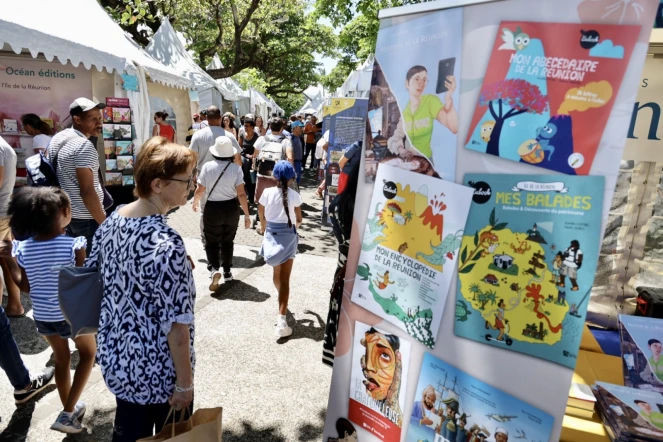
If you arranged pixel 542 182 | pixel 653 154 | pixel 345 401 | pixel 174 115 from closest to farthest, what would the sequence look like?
1. pixel 542 182
2. pixel 345 401
3. pixel 653 154
4. pixel 174 115

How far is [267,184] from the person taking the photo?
669cm

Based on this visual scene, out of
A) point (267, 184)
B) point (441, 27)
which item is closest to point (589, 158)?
point (441, 27)

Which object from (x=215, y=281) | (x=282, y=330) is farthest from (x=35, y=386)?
(x=215, y=281)

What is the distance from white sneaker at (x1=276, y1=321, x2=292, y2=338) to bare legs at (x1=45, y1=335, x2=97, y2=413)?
5.65 ft

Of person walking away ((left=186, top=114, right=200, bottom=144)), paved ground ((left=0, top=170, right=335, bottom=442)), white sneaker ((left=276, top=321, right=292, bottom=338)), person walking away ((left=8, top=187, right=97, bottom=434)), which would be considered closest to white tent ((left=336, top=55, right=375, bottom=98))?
person walking away ((left=186, top=114, right=200, bottom=144))

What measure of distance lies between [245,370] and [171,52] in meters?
11.7

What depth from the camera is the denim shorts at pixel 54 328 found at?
259 centimetres

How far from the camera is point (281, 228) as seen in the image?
13.3ft

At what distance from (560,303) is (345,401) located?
107 cm

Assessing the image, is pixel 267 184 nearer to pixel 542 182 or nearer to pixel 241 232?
pixel 241 232

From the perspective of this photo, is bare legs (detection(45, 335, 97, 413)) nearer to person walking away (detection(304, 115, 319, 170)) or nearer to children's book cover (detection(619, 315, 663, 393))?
children's book cover (detection(619, 315, 663, 393))

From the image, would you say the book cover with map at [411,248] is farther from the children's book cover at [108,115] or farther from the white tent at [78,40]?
the children's book cover at [108,115]

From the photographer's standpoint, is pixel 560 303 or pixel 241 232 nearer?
pixel 560 303

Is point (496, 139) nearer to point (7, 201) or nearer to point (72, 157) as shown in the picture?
point (72, 157)
